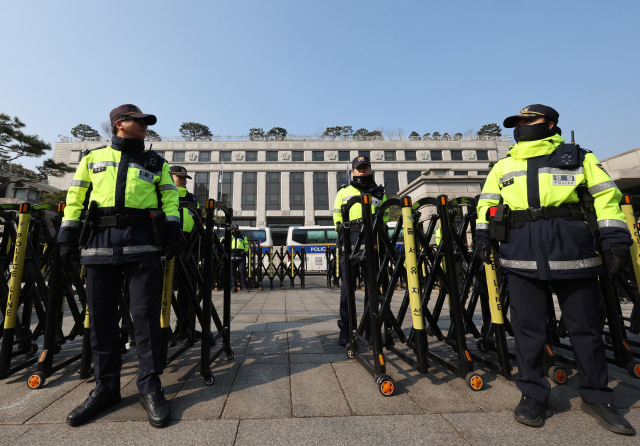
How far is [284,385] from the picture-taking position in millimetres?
2404

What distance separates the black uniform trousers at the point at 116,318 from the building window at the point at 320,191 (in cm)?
3961

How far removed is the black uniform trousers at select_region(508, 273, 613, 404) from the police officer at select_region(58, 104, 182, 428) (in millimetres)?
2365

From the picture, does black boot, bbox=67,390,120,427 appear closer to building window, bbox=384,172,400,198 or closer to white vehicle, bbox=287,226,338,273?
white vehicle, bbox=287,226,338,273

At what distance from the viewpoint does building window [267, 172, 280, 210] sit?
42344 millimetres

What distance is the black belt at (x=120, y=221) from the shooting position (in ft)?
7.18

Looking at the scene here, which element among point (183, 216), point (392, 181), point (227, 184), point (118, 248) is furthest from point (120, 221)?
point (392, 181)

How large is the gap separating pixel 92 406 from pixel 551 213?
312cm

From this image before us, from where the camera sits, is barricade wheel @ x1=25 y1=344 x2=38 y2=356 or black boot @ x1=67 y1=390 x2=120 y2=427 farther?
barricade wheel @ x1=25 y1=344 x2=38 y2=356

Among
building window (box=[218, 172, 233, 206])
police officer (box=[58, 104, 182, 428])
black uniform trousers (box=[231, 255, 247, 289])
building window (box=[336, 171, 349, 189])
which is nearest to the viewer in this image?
police officer (box=[58, 104, 182, 428])

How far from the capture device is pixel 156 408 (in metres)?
1.88

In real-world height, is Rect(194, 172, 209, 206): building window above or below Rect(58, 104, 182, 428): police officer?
above

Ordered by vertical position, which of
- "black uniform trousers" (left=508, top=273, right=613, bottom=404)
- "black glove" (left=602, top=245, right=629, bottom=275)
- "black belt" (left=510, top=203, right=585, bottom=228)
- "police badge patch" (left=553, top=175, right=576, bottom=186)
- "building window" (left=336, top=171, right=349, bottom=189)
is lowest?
"black uniform trousers" (left=508, top=273, right=613, bottom=404)

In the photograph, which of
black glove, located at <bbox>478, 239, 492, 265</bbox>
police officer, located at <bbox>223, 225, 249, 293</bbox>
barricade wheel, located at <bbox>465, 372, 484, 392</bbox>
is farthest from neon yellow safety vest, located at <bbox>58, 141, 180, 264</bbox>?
police officer, located at <bbox>223, 225, 249, 293</bbox>

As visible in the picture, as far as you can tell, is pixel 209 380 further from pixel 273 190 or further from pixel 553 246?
pixel 273 190
